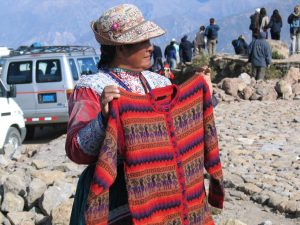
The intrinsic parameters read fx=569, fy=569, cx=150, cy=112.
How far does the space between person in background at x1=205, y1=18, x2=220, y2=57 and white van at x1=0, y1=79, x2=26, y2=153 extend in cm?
1356

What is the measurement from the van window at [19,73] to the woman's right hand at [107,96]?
1114cm

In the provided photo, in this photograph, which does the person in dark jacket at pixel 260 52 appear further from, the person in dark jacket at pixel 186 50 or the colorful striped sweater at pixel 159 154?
the colorful striped sweater at pixel 159 154

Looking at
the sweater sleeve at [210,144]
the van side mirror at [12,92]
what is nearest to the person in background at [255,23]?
the van side mirror at [12,92]

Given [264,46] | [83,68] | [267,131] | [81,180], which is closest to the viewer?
[81,180]

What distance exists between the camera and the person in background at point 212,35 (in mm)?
23594

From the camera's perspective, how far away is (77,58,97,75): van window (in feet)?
44.0

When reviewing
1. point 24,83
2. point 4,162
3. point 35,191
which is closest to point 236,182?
point 35,191

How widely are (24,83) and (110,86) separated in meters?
11.2

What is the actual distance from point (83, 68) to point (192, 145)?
36.6 ft

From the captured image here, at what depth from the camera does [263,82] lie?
17.7 metres

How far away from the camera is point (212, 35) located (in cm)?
2398

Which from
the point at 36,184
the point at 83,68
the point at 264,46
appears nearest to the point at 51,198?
the point at 36,184

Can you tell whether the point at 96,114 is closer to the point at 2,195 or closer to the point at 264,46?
the point at 2,195

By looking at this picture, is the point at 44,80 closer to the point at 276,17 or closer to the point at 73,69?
the point at 73,69
